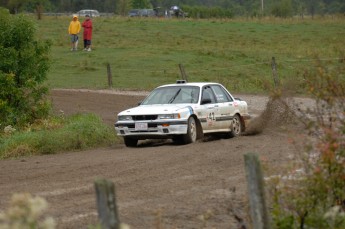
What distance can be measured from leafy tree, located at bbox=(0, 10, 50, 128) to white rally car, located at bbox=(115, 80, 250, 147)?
2.86m

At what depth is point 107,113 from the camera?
26391 millimetres

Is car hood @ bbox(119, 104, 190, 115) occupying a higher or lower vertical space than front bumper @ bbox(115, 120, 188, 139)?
higher

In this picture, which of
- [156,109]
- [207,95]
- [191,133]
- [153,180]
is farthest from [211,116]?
[153,180]

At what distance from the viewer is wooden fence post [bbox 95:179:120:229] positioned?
243 inches

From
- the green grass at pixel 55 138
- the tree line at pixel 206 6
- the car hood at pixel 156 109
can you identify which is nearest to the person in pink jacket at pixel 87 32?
the tree line at pixel 206 6

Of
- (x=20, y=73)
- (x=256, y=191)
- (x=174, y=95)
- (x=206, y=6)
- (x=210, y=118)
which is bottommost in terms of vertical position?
(x=206, y=6)

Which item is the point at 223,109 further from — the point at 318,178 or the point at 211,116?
the point at 318,178

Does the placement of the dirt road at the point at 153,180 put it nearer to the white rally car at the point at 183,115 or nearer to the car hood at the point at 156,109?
the white rally car at the point at 183,115

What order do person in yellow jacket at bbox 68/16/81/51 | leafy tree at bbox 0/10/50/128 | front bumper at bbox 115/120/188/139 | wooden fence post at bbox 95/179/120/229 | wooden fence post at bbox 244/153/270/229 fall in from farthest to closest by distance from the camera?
Answer: person in yellow jacket at bbox 68/16/81/51
leafy tree at bbox 0/10/50/128
front bumper at bbox 115/120/188/139
wooden fence post at bbox 244/153/270/229
wooden fence post at bbox 95/179/120/229

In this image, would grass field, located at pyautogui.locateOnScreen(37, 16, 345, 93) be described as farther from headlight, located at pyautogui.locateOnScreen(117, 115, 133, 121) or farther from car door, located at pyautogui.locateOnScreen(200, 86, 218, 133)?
headlight, located at pyautogui.locateOnScreen(117, 115, 133, 121)

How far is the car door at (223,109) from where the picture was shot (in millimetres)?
20922

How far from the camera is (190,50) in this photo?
156 feet

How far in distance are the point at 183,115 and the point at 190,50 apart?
2837cm

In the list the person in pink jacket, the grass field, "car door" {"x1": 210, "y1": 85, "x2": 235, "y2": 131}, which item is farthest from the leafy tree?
the person in pink jacket
